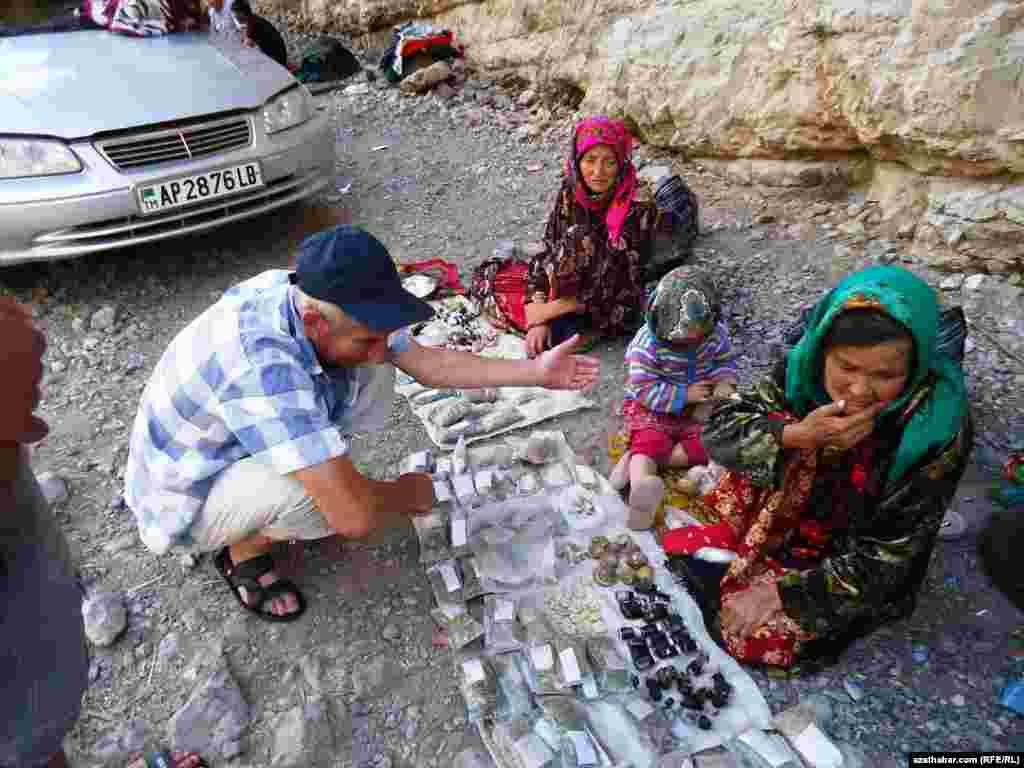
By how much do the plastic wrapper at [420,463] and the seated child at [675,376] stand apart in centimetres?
82

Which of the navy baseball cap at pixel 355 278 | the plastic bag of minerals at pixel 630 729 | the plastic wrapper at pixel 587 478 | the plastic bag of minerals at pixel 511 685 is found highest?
the navy baseball cap at pixel 355 278

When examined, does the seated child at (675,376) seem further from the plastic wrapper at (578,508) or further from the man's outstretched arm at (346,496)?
the man's outstretched arm at (346,496)

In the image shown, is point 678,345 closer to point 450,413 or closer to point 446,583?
point 450,413

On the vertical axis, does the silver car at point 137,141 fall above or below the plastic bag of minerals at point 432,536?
above

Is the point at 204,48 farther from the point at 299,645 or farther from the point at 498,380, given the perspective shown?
the point at 299,645

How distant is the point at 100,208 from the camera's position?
4.11 m

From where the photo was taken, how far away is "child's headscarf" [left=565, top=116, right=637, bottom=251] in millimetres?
3855

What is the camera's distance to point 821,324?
209 centimetres

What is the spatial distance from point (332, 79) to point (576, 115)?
3.73 metres

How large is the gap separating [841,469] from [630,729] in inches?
41.7

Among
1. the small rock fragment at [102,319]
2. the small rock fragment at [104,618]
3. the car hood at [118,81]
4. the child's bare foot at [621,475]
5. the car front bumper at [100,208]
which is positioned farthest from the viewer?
the small rock fragment at [102,319]

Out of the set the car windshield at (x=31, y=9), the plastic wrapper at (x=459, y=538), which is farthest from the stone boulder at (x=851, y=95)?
the car windshield at (x=31, y=9)

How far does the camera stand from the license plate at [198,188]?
4238mm

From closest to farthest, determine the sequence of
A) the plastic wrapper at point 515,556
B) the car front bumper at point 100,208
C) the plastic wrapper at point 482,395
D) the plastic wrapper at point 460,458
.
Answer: the plastic wrapper at point 515,556, the plastic wrapper at point 460,458, the plastic wrapper at point 482,395, the car front bumper at point 100,208
